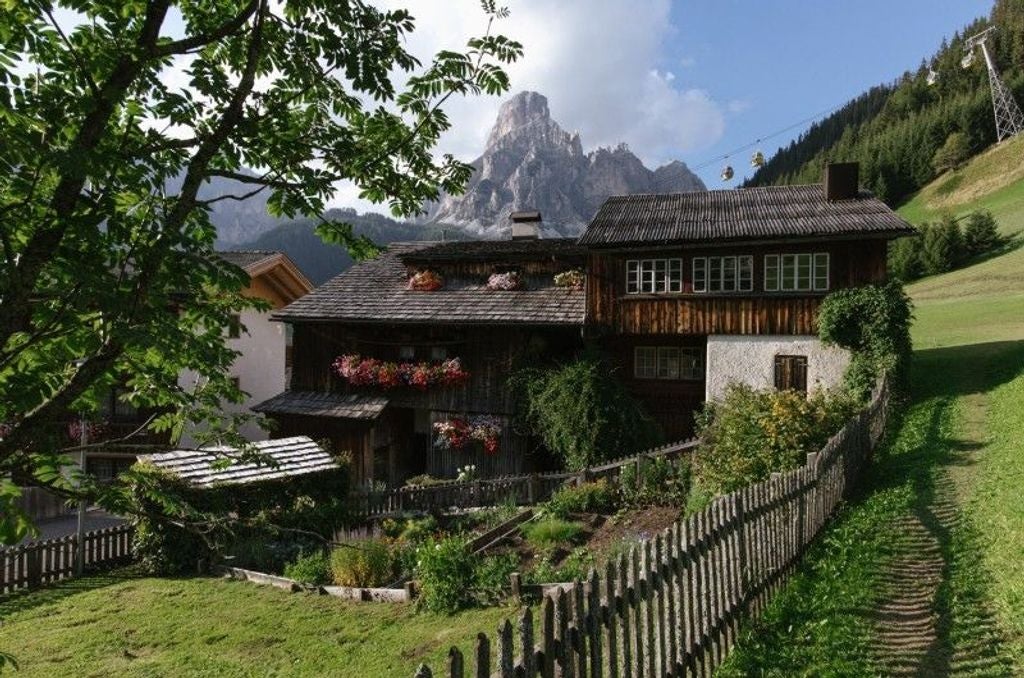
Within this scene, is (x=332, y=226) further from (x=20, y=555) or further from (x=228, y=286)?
(x=20, y=555)

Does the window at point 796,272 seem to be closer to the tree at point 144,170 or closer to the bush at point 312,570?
the bush at point 312,570

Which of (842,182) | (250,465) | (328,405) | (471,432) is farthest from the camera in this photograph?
(328,405)

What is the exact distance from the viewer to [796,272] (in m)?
21.1

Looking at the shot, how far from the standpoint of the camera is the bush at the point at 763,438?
1250 centimetres

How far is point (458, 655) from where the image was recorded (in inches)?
137

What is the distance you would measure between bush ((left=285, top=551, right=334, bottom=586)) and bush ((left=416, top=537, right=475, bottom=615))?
2641 mm

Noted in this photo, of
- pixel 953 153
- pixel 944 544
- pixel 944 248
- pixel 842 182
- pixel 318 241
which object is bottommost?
pixel 944 544

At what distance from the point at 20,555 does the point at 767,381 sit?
20323mm

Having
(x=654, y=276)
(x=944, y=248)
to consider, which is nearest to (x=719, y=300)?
(x=654, y=276)

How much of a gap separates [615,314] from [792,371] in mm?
5918

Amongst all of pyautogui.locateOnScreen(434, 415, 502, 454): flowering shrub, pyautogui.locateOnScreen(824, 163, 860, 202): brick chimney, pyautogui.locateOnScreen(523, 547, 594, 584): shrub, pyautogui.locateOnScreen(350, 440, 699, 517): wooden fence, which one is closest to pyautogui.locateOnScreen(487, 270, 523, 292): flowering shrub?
pyautogui.locateOnScreen(434, 415, 502, 454): flowering shrub

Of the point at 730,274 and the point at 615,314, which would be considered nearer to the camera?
the point at 730,274

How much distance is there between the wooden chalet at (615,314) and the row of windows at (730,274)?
0.14ft

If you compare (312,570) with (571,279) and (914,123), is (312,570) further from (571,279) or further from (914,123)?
(914,123)
